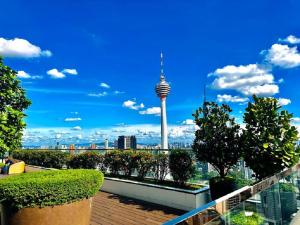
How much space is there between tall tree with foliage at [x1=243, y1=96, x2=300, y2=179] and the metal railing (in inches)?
29.4

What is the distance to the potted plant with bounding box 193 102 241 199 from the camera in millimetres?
6598

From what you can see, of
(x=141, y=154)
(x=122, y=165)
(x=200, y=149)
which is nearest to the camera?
(x=200, y=149)

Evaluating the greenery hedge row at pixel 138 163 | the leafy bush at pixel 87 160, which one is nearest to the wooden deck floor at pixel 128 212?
the greenery hedge row at pixel 138 163

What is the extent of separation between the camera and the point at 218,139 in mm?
6715

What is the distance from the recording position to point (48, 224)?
4.26 meters

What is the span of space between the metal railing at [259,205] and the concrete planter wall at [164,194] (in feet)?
7.54

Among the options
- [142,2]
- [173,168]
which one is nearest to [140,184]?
[173,168]

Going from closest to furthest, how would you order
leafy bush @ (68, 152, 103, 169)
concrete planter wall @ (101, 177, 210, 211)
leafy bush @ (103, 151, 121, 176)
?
concrete planter wall @ (101, 177, 210, 211) → leafy bush @ (103, 151, 121, 176) → leafy bush @ (68, 152, 103, 169)

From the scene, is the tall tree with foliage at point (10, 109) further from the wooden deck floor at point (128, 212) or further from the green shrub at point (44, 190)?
the wooden deck floor at point (128, 212)

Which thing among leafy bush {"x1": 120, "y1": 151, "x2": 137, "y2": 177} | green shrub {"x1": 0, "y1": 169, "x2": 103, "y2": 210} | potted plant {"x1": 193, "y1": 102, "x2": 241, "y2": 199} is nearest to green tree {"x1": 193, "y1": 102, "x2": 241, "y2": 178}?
potted plant {"x1": 193, "y1": 102, "x2": 241, "y2": 199}

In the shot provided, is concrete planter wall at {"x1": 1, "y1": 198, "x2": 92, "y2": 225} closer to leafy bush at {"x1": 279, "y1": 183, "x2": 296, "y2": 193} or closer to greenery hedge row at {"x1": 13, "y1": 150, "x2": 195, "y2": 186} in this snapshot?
leafy bush at {"x1": 279, "y1": 183, "x2": 296, "y2": 193}

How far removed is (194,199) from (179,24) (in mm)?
19388

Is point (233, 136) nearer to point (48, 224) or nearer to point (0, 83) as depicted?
point (48, 224)

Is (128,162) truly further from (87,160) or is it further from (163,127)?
(163,127)
